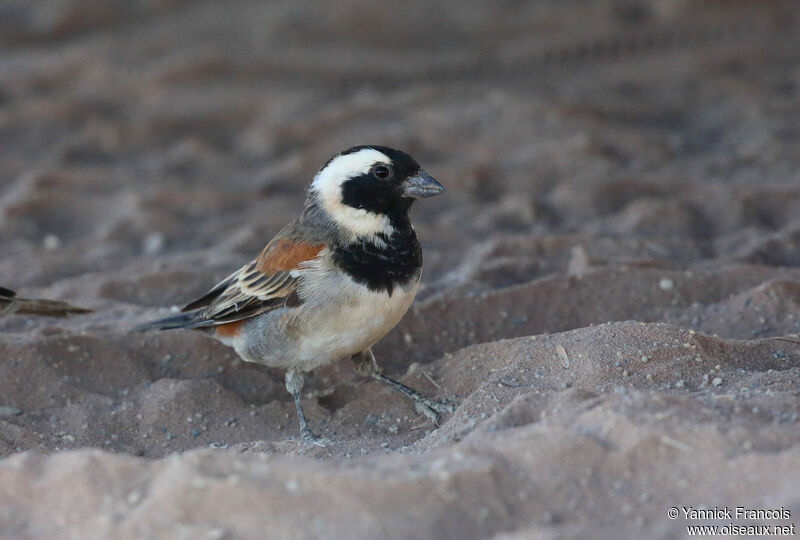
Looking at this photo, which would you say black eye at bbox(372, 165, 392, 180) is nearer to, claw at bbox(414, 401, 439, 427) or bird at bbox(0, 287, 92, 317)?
claw at bbox(414, 401, 439, 427)

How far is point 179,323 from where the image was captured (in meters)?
6.06

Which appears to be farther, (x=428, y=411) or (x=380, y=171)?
(x=380, y=171)

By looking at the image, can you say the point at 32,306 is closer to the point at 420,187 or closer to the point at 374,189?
the point at 374,189

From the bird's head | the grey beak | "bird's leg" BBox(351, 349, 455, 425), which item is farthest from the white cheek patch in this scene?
"bird's leg" BBox(351, 349, 455, 425)

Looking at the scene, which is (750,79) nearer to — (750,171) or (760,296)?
(750,171)

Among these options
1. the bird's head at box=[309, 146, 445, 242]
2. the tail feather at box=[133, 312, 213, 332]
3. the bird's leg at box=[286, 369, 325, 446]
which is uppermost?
the bird's head at box=[309, 146, 445, 242]

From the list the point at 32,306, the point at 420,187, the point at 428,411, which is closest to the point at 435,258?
the point at 420,187

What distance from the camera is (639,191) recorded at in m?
8.96

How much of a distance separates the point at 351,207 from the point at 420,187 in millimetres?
427

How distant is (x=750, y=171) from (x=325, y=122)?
4.44m

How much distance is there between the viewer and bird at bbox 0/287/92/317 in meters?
6.05

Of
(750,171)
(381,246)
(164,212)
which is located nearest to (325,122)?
A: (164,212)

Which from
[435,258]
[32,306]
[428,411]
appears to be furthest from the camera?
[435,258]

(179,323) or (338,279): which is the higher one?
(338,279)
